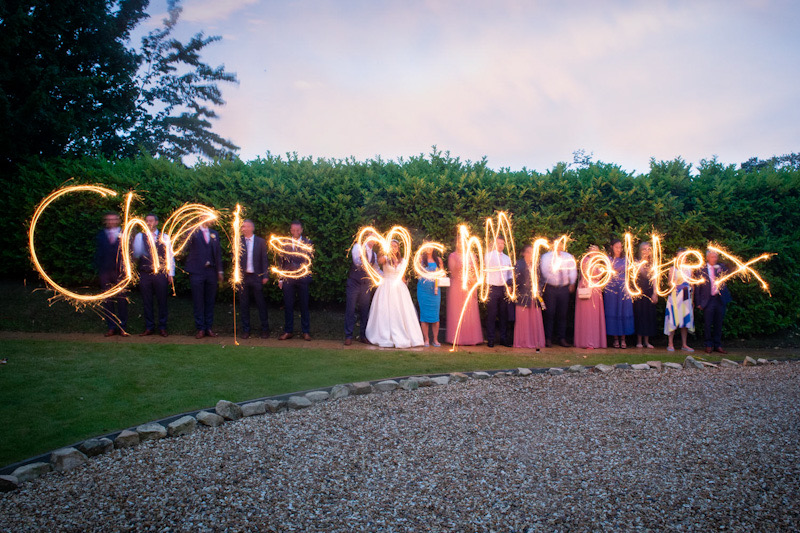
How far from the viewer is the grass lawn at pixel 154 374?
5363 millimetres

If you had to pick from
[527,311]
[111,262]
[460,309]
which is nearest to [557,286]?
[527,311]

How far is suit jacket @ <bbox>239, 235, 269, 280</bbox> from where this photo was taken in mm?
10641

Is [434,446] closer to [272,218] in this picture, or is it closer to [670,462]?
[670,462]

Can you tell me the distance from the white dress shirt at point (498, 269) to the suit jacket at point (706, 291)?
3.86m

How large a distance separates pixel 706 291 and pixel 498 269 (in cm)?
426

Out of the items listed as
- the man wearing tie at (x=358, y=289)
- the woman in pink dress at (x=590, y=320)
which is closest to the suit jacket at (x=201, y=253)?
the man wearing tie at (x=358, y=289)

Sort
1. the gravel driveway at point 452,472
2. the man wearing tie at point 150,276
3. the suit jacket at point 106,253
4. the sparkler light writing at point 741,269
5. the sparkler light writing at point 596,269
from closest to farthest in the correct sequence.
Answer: the gravel driveway at point 452,472 < the suit jacket at point 106,253 < the man wearing tie at point 150,276 < the sparkler light writing at point 741,269 < the sparkler light writing at point 596,269

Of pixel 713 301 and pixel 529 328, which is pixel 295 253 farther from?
pixel 713 301

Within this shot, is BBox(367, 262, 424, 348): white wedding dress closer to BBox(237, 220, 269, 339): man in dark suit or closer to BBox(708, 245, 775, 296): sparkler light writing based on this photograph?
BBox(237, 220, 269, 339): man in dark suit

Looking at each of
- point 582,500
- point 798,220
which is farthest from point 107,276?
point 798,220

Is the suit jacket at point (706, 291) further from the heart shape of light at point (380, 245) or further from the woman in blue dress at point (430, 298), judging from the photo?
the heart shape of light at point (380, 245)

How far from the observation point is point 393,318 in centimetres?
1029

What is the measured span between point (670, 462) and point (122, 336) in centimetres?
956

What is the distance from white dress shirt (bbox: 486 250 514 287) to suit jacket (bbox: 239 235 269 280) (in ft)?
15.3
